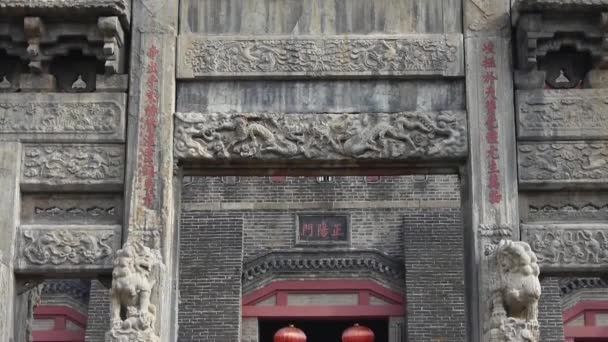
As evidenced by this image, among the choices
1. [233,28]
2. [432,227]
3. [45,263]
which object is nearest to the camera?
[45,263]

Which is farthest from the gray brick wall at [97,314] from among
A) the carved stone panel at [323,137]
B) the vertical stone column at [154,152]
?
the carved stone panel at [323,137]

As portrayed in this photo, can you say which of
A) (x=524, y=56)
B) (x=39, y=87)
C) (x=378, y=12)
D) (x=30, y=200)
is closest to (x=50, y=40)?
(x=39, y=87)

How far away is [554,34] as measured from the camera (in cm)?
961

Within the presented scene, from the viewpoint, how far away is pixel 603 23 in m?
9.48

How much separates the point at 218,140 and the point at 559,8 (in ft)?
10.3

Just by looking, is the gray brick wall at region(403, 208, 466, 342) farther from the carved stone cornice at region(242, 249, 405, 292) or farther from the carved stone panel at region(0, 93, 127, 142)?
the carved stone panel at region(0, 93, 127, 142)

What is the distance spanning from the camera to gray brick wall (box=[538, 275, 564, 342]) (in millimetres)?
18308

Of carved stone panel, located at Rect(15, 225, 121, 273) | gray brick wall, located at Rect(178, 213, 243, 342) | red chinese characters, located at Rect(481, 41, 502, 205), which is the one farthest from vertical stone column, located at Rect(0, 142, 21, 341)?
gray brick wall, located at Rect(178, 213, 243, 342)

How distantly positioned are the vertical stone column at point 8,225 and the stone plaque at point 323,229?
1037cm

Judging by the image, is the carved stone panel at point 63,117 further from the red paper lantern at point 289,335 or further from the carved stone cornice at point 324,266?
the carved stone cornice at point 324,266

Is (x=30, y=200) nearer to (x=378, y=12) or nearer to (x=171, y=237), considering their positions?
(x=171, y=237)

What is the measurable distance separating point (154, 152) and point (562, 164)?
11.6 ft

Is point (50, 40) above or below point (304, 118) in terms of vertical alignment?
above

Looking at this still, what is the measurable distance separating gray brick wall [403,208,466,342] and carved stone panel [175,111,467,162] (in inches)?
355
